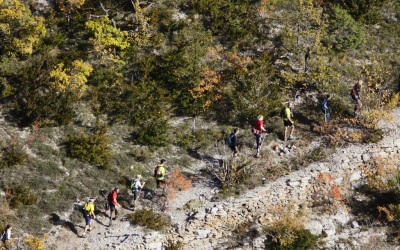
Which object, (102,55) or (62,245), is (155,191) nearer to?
(62,245)

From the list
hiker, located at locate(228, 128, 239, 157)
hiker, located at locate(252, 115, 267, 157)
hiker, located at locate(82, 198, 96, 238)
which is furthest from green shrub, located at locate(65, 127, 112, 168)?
hiker, located at locate(252, 115, 267, 157)

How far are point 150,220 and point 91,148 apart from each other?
13.6ft

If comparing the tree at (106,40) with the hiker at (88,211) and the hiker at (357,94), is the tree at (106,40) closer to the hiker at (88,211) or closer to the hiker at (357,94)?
the hiker at (88,211)

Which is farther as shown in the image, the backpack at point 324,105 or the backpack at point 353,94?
the backpack at point 353,94

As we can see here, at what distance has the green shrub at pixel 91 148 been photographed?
2186cm

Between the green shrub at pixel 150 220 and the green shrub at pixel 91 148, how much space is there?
2.73 metres

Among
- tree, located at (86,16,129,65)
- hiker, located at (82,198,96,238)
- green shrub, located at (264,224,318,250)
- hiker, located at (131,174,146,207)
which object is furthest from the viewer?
tree, located at (86,16,129,65)

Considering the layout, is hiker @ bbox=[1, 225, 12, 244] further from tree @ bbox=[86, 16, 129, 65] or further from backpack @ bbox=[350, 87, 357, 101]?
backpack @ bbox=[350, 87, 357, 101]

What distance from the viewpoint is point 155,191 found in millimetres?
21672

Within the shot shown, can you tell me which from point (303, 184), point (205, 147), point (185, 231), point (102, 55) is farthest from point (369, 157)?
point (102, 55)

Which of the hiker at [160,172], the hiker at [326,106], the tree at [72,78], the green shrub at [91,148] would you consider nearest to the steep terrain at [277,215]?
the hiker at [160,172]

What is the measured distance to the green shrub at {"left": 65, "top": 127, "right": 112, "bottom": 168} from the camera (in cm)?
2186

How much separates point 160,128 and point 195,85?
9.80 ft

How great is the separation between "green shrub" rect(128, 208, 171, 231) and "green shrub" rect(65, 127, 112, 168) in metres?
2.73
